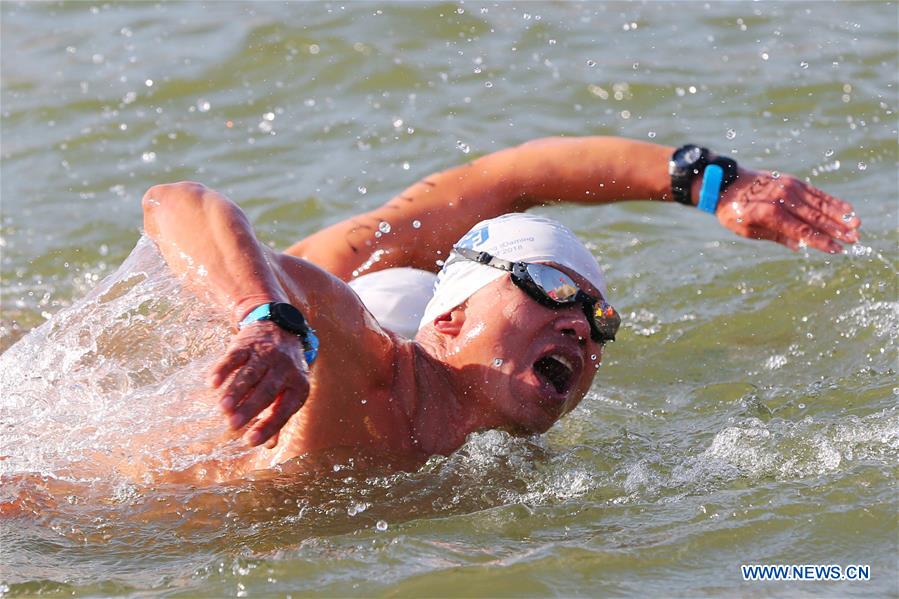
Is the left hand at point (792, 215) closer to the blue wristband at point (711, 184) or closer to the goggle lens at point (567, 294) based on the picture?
the blue wristband at point (711, 184)

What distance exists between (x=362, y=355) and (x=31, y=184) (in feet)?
18.0

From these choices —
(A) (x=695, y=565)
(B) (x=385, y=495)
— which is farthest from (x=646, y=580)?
(B) (x=385, y=495)

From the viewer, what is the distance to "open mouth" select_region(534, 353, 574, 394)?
4965 mm

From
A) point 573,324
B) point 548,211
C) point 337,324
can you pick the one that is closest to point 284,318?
point 337,324

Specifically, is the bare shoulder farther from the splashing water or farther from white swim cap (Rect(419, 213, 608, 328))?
white swim cap (Rect(419, 213, 608, 328))

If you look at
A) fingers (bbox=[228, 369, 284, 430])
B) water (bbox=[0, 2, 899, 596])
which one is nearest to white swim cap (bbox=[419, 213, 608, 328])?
water (bbox=[0, 2, 899, 596])

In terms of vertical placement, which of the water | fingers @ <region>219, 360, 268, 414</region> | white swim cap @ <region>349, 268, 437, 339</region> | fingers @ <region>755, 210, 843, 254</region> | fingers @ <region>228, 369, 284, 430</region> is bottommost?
the water

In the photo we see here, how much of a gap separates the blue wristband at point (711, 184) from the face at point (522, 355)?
1.40 m

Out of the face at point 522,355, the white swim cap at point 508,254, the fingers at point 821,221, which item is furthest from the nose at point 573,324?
the fingers at point 821,221

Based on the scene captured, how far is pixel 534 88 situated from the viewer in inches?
400

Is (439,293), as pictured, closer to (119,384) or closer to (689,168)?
(119,384)

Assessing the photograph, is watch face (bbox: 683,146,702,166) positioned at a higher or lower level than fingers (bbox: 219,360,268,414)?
lower

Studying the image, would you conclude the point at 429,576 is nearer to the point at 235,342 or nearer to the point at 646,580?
the point at 646,580

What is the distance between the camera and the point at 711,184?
20.0 feet
